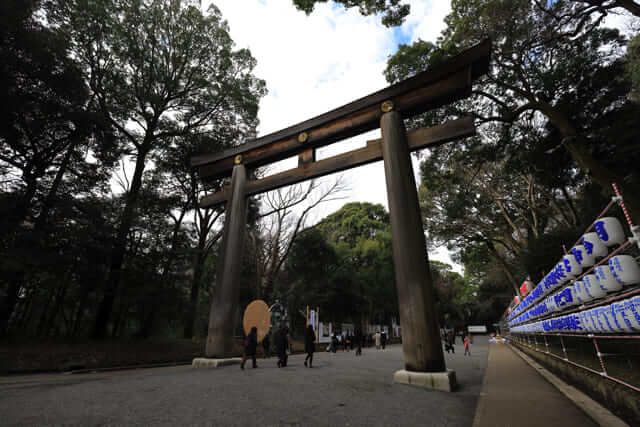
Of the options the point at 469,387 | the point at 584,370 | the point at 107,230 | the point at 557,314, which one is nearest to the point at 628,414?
the point at 584,370

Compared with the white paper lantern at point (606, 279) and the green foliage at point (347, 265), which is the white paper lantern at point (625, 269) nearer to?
the white paper lantern at point (606, 279)

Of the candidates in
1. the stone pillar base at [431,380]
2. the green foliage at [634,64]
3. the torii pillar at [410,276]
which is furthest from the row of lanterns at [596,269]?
the green foliage at [634,64]

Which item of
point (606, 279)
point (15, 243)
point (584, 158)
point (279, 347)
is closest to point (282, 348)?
point (279, 347)

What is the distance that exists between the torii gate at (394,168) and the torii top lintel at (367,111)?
20 mm

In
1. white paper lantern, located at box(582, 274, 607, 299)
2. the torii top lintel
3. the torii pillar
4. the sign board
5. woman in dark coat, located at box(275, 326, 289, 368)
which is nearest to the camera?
white paper lantern, located at box(582, 274, 607, 299)

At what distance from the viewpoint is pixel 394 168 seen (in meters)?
6.16

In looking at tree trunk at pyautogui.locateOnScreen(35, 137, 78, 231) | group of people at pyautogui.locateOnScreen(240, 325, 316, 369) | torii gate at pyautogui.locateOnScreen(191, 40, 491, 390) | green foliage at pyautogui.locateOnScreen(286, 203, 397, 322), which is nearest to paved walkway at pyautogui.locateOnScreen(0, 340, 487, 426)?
torii gate at pyautogui.locateOnScreen(191, 40, 491, 390)

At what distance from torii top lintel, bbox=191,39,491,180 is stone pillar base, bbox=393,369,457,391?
5414 millimetres

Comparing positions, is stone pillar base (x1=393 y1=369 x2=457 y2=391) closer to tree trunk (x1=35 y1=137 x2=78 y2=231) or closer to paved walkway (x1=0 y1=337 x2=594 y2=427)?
paved walkway (x1=0 y1=337 x2=594 y2=427)

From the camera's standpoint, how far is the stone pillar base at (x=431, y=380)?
182 inches

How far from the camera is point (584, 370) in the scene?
4477 mm

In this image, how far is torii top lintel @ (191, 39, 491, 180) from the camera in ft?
20.6

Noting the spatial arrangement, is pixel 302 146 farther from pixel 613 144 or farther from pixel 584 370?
pixel 613 144

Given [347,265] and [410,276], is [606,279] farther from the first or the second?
[347,265]
